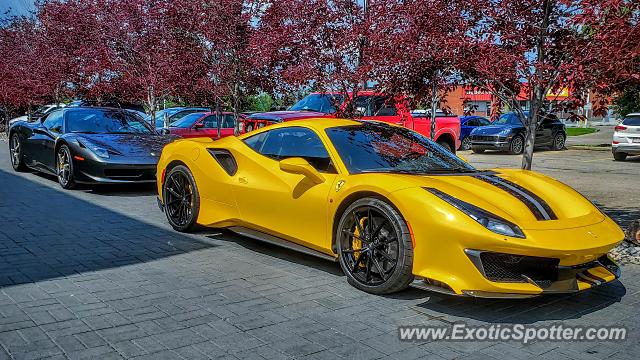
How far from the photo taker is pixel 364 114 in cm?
992

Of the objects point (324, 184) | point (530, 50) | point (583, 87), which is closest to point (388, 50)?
point (530, 50)

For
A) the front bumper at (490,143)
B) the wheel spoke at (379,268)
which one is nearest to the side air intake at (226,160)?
the wheel spoke at (379,268)

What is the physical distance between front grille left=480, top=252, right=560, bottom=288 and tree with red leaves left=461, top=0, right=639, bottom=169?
2587 mm

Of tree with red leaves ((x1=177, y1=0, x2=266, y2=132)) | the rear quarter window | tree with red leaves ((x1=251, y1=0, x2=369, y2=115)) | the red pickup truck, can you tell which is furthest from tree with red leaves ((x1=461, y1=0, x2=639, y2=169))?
the rear quarter window

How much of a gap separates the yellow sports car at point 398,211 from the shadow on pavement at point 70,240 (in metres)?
0.63

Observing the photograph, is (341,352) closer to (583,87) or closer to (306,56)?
(583,87)

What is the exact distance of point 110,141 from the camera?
923cm

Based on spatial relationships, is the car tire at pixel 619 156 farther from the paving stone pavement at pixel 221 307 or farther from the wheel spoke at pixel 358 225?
the wheel spoke at pixel 358 225

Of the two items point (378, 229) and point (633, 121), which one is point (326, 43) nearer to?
point (378, 229)

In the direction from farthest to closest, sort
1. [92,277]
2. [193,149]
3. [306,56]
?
[306,56], [193,149], [92,277]

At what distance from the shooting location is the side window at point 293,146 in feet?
16.4

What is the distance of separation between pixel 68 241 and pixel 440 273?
12.6ft

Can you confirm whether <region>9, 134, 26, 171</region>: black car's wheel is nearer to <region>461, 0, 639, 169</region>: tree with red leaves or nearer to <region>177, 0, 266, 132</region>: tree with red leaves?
<region>177, 0, 266, 132</region>: tree with red leaves

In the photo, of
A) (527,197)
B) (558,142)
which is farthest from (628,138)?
(527,197)
